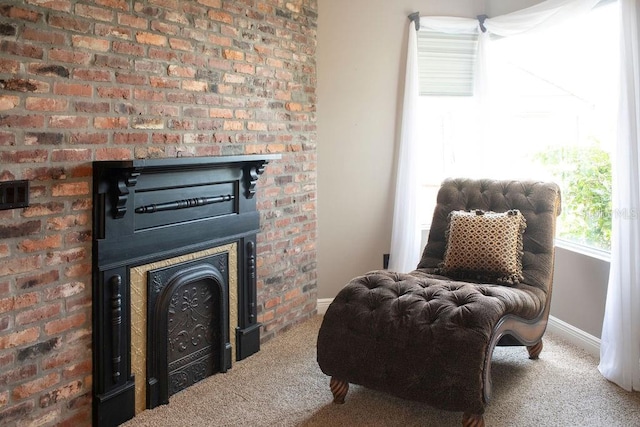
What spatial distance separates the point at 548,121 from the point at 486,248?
131 centimetres

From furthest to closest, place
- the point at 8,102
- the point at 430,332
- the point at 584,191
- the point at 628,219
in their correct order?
1. the point at 584,191
2. the point at 628,219
3. the point at 430,332
4. the point at 8,102

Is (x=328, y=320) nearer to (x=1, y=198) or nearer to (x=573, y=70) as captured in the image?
(x=1, y=198)

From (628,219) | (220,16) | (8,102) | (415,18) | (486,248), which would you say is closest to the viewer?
(8,102)

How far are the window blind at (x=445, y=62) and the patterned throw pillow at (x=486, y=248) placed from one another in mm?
1325

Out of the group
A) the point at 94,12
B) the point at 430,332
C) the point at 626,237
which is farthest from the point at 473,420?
the point at 94,12

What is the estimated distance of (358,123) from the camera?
13.5ft

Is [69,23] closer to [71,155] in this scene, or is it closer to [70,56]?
[70,56]

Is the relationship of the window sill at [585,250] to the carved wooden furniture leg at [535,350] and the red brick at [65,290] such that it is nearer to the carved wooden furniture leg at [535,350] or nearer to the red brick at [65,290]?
→ the carved wooden furniture leg at [535,350]

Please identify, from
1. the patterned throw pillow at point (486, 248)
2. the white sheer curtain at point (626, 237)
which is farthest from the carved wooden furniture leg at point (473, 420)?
the white sheer curtain at point (626, 237)

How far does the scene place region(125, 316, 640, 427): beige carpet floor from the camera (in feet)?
8.46

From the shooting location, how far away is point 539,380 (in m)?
3.01

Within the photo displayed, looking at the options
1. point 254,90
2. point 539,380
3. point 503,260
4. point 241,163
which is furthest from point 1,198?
point 539,380

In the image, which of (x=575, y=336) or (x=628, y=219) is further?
(x=575, y=336)

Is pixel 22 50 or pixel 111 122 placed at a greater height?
pixel 22 50
